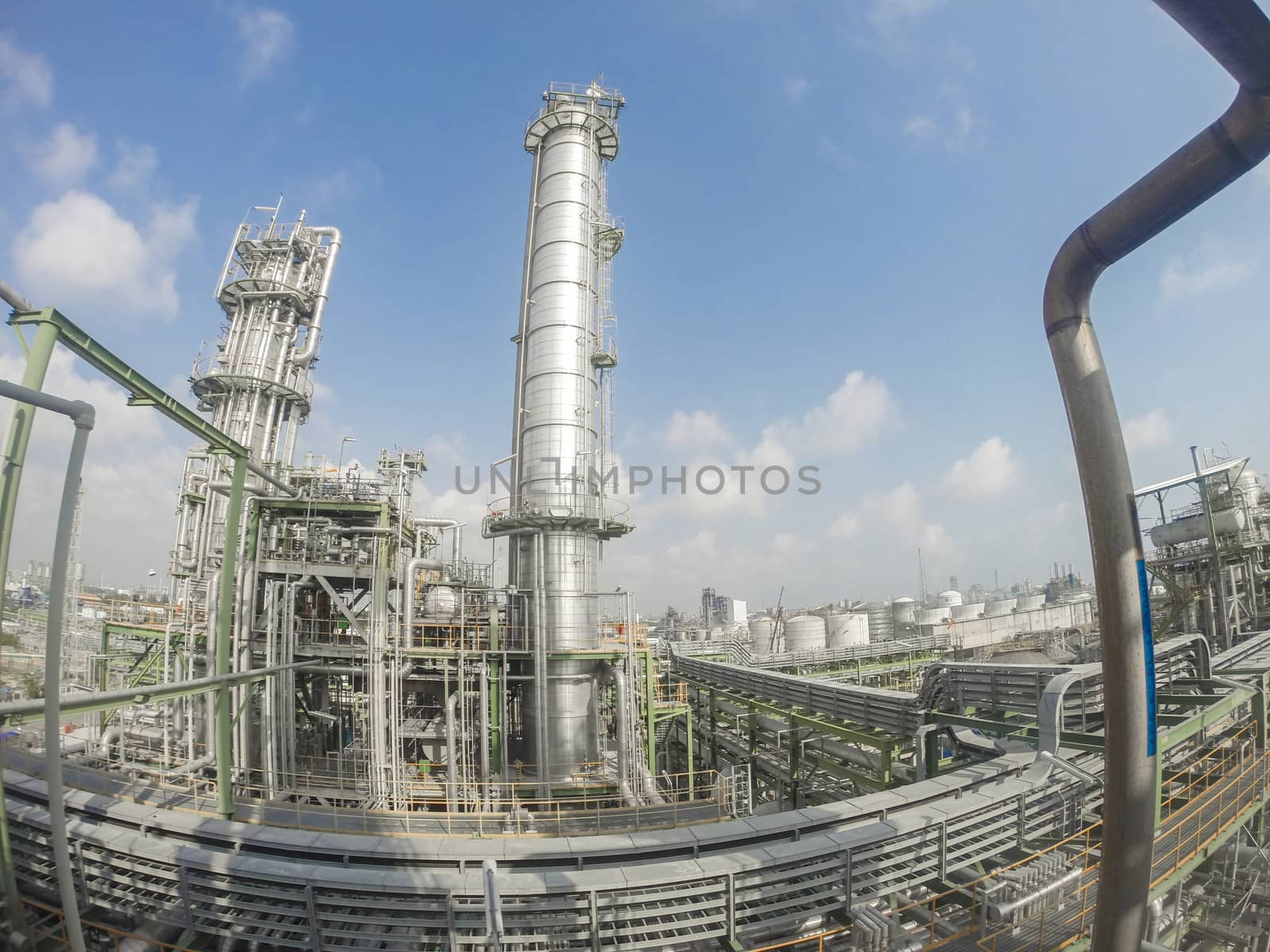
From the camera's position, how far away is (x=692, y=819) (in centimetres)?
953

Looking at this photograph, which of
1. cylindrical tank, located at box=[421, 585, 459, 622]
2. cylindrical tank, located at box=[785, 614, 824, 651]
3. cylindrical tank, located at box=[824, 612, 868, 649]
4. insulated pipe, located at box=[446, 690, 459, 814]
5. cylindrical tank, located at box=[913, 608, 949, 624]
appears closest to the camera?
insulated pipe, located at box=[446, 690, 459, 814]

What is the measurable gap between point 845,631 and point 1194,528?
20780mm

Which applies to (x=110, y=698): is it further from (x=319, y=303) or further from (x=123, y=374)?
(x=319, y=303)

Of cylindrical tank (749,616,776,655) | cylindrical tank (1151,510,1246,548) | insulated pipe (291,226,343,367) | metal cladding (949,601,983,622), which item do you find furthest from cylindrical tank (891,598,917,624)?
insulated pipe (291,226,343,367)

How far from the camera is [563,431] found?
15.2m

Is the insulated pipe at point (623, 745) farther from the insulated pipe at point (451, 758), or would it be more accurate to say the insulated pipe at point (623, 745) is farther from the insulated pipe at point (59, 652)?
the insulated pipe at point (59, 652)

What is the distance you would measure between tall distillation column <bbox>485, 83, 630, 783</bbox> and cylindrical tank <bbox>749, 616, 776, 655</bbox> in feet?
101

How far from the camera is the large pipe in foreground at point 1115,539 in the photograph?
2729 mm

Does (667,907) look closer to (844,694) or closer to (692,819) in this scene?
(692,819)

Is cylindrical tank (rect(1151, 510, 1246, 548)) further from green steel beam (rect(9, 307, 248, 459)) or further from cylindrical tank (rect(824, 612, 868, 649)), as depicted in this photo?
green steel beam (rect(9, 307, 248, 459))

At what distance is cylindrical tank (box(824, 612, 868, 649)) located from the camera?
40.6 metres

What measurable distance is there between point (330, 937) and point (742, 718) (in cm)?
1177

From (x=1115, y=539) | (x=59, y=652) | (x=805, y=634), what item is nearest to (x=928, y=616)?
(x=805, y=634)

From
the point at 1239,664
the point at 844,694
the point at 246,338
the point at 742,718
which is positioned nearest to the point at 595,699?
the point at 742,718
